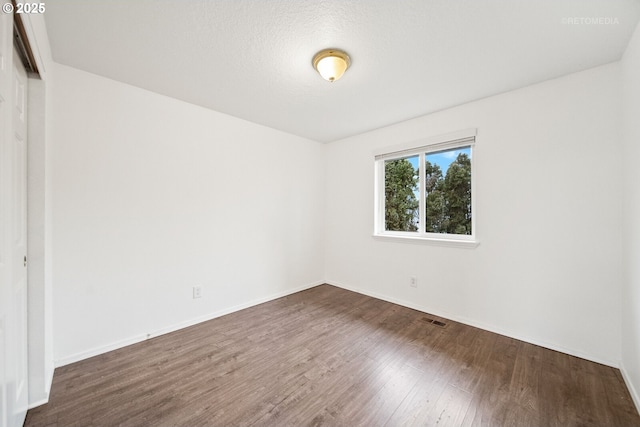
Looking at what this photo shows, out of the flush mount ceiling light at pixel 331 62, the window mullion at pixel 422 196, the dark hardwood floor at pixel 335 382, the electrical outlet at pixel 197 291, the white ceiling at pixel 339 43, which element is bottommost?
the dark hardwood floor at pixel 335 382

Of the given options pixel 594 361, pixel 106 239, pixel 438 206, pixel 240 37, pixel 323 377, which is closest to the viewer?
pixel 240 37

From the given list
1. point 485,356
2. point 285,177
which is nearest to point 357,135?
point 285,177

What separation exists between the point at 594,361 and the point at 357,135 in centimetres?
340

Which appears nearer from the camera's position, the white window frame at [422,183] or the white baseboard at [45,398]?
the white baseboard at [45,398]

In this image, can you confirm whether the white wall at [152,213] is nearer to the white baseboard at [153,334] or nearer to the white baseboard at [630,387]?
the white baseboard at [153,334]

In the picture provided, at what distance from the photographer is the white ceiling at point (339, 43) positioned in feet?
4.95

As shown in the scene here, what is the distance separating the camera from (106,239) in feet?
7.28

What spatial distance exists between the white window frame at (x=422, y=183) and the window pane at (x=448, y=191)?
6cm

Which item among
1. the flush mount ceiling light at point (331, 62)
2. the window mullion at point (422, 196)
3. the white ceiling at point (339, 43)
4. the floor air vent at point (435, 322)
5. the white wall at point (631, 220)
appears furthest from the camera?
the window mullion at point (422, 196)

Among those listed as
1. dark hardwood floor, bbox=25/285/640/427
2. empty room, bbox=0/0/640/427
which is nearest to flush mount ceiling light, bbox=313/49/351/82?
empty room, bbox=0/0/640/427

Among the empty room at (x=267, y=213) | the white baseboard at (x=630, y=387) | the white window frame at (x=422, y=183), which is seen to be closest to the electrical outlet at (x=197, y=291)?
the empty room at (x=267, y=213)

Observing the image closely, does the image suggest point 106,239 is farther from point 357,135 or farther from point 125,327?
point 357,135

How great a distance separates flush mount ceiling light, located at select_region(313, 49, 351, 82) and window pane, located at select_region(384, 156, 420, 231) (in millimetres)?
1789

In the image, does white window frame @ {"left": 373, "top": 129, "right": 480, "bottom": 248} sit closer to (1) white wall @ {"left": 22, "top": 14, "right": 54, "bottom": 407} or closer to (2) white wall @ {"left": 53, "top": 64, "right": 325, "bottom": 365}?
(2) white wall @ {"left": 53, "top": 64, "right": 325, "bottom": 365}
